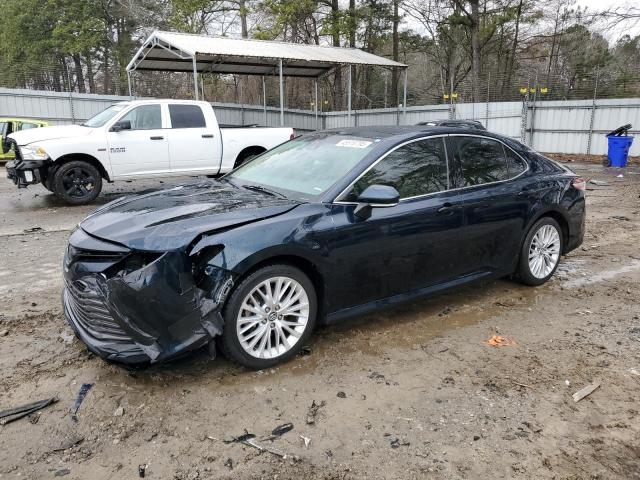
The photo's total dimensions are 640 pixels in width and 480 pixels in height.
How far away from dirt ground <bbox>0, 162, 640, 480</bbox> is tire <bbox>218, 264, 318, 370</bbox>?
14 cm

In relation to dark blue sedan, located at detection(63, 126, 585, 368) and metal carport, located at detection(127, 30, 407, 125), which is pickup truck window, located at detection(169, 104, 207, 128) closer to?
metal carport, located at detection(127, 30, 407, 125)

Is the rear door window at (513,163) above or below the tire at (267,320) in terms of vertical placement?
above

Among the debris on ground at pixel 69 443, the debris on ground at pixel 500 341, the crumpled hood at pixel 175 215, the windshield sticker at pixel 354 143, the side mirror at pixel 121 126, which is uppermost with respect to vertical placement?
the side mirror at pixel 121 126

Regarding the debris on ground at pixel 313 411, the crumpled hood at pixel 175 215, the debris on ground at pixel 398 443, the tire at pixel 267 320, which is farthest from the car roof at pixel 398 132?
the debris on ground at pixel 398 443

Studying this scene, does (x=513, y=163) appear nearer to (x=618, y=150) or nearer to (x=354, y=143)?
(x=354, y=143)

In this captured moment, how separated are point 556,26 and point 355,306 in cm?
3074

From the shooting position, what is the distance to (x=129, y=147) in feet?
31.6

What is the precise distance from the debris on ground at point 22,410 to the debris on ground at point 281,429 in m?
1.38

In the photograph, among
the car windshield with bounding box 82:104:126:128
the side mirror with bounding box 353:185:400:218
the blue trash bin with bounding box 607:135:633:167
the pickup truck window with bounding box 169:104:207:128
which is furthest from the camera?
the blue trash bin with bounding box 607:135:633:167

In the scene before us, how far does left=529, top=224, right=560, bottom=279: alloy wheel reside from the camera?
5.03 m

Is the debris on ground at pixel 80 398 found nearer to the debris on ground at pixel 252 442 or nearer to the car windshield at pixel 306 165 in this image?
the debris on ground at pixel 252 442

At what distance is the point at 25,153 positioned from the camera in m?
8.88

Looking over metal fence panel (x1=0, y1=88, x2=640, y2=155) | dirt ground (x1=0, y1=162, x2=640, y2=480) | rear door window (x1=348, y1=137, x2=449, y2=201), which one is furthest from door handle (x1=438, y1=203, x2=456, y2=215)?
metal fence panel (x1=0, y1=88, x2=640, y2=155)

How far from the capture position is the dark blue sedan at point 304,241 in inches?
120
